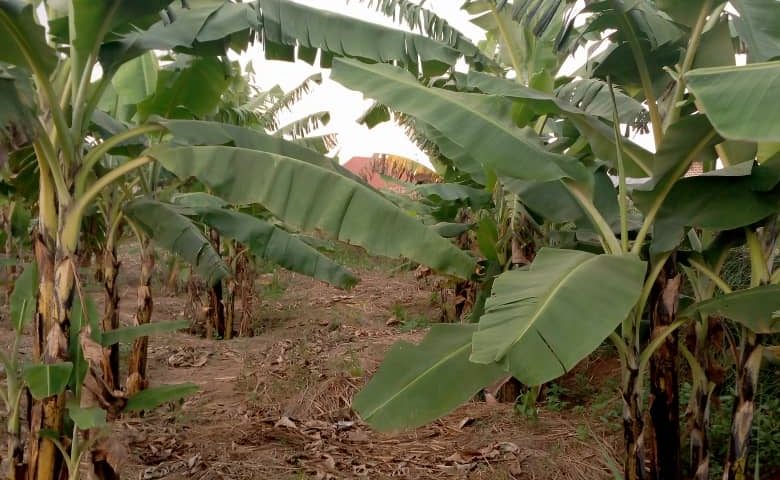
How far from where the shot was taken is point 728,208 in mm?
2705

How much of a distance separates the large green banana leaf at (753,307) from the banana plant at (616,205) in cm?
25

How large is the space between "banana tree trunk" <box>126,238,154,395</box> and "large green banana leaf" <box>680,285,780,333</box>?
13.8 ft

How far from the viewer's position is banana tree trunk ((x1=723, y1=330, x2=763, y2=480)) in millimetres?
2803

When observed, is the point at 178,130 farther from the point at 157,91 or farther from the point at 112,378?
the point at 112,378

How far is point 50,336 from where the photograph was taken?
273 cm

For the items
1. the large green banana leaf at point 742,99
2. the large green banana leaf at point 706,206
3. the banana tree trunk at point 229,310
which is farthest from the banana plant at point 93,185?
the banana tree trunk at point 229,310

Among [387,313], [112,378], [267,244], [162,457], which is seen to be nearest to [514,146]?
[267,244]

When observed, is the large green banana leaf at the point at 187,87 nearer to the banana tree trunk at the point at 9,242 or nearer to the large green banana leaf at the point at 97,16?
the large green banana leaf at the point at 97,16

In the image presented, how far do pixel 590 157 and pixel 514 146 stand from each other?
1264 mm

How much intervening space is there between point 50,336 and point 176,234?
4.49 feet

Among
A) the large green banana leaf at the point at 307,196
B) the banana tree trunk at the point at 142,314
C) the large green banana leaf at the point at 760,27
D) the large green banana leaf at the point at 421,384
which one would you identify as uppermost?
the large green banana leaf at the point at 760,27

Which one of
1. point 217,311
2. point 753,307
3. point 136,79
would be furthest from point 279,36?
point 217,311

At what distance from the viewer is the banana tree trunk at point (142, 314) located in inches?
196

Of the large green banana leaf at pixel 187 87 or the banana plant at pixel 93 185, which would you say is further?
the large green banana leaf at pixel 187 87
